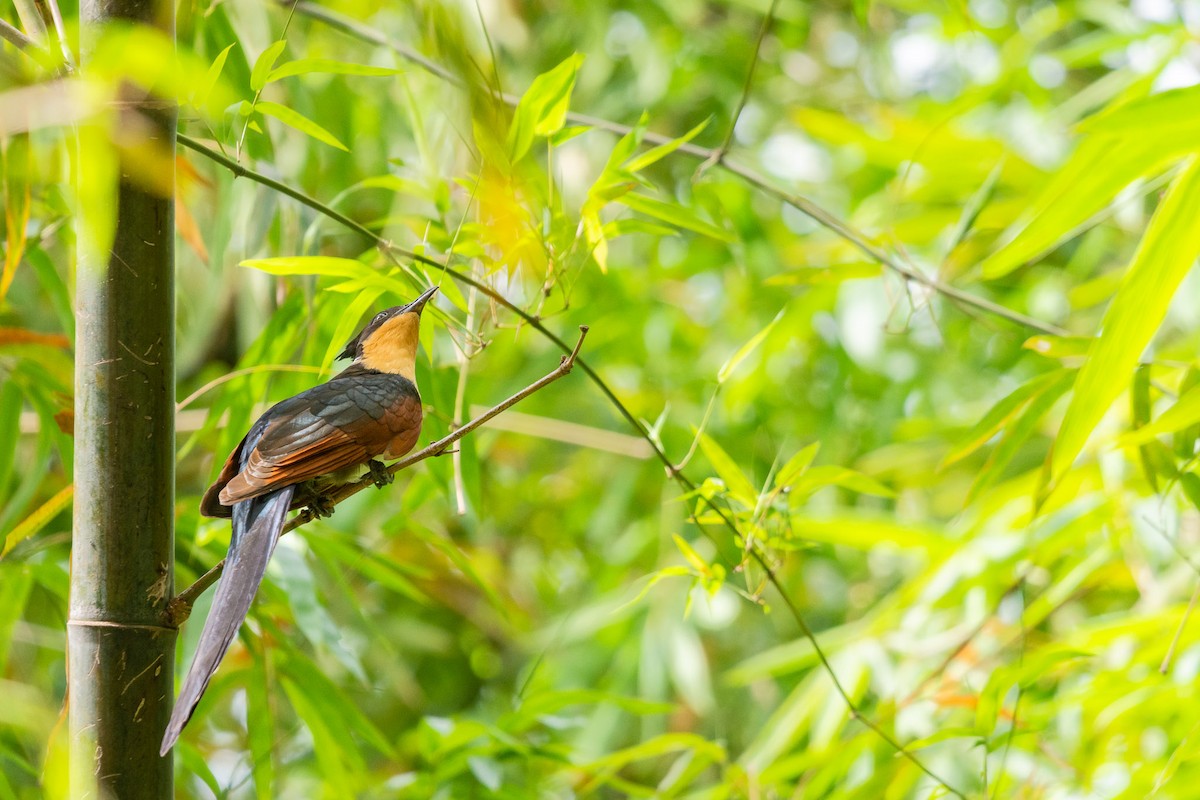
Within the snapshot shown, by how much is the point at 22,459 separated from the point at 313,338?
5.69ft

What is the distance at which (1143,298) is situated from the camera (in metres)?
0.97

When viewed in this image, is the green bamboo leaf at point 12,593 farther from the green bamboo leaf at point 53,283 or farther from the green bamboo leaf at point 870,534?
the green bamboo leaf at point 870,534

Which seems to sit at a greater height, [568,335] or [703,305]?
[703,305]

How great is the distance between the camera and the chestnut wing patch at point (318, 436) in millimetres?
1010

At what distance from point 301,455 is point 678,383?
6.76 feet

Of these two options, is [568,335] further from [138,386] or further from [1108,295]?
[138,386]

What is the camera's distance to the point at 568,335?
9.09 ft

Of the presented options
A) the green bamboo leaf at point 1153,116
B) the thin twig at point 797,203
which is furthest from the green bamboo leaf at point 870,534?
the green bamboo leaf at point 1153,116

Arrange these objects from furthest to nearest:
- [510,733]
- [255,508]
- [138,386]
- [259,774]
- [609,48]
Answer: [609,48], [510,733], [259,774], [255,508], [138,386]

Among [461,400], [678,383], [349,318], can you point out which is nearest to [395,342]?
[461,400]

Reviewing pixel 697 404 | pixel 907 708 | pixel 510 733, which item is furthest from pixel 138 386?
pixel 697 404

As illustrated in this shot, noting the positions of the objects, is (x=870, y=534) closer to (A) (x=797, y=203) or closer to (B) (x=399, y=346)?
(A) (x=797, y=203)

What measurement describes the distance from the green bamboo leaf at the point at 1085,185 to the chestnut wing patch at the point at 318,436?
0.66 metres

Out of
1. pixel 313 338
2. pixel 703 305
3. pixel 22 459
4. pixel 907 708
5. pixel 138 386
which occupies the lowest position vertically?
pixel 907 708
